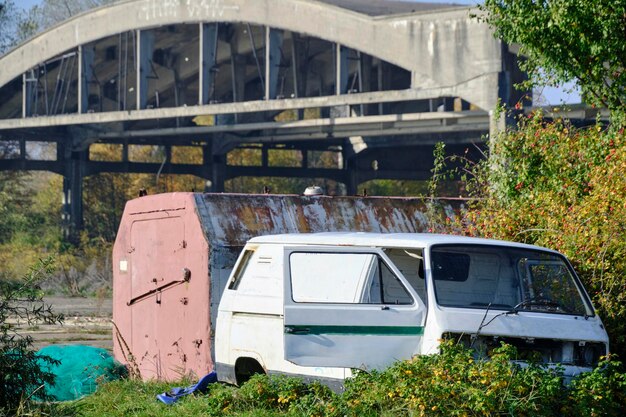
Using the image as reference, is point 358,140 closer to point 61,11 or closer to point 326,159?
point 326,159

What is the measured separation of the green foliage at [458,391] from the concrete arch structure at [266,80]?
2098 cm

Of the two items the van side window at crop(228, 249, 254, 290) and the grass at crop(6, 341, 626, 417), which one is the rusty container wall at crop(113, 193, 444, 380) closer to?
the van side window at crop(228, 249, 254, 290)

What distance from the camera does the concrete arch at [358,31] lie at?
29.7 m

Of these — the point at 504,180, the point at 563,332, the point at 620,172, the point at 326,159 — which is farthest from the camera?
the point at 326,159

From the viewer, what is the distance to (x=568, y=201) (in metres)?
13.3

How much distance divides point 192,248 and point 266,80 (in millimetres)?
23386

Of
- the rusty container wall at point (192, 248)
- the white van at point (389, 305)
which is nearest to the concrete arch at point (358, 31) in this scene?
the rusty container wall at point (192, 248)

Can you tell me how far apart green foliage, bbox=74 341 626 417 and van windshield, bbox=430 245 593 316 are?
67 cm

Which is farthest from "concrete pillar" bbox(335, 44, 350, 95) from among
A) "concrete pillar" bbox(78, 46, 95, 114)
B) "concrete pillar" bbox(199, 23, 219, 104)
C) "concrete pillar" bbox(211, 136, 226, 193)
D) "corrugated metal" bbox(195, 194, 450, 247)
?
"corrugated metal" bbox(195, 194, 450, 247)

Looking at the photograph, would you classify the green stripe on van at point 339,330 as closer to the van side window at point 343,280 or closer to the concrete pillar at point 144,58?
the van side window at point 343,280

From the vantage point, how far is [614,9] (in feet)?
45.1

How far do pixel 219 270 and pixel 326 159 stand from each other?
6494 cm

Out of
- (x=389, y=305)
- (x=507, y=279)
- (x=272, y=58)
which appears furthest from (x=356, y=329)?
(x=272, y=58)

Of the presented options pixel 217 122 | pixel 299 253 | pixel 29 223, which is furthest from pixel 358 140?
pixel 299 253
